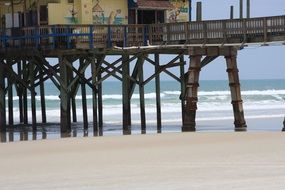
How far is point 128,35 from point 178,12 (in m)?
4.78

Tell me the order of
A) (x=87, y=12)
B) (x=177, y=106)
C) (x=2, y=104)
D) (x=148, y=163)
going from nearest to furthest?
1. (x=148, y=163)
2. (x=87, y=12)
3. (x=2, y=104)
4. (x=177, y=106)

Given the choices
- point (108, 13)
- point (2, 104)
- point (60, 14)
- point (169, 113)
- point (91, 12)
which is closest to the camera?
point (60, 14)

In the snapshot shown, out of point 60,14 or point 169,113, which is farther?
point 169,113

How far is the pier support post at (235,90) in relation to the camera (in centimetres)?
2741

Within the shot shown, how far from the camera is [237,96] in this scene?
27.4 meters

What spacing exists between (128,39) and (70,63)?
281 centimetres

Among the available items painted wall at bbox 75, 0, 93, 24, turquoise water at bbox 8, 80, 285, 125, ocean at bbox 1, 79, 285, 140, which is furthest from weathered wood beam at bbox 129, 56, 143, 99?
turquoise water at bbox 8, 80, 285, 125

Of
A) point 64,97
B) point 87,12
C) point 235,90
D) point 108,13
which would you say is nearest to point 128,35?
point 87,12

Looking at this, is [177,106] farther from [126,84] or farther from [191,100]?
[191,100]

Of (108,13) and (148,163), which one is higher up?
(108,13)

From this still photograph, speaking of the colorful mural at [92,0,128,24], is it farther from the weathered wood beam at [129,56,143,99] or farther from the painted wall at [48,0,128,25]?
the weathered wood beam at [129,56,143,99]

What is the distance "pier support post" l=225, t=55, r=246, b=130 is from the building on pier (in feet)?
19.4

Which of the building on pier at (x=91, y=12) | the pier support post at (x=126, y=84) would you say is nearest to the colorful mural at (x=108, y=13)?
the building on pier at (x=91, y=12)

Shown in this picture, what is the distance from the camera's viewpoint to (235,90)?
89.9ft
